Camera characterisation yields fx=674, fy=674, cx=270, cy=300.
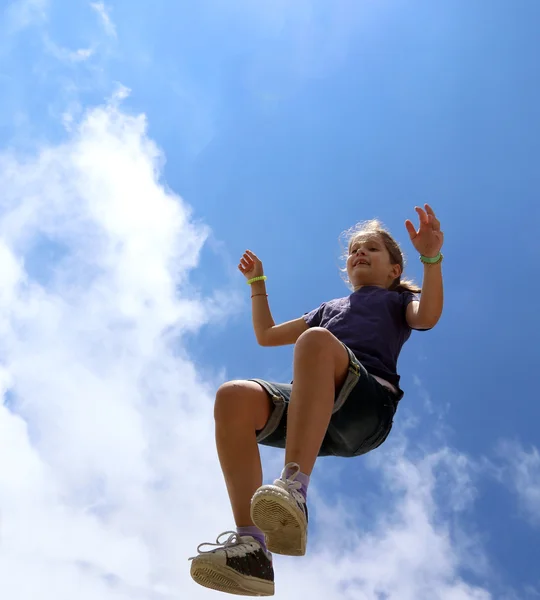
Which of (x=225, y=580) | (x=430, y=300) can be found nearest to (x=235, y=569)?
(x=225, y=580)

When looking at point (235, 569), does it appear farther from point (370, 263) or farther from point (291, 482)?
point (370, 263)

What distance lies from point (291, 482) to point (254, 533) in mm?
657

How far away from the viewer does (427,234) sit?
178 inches

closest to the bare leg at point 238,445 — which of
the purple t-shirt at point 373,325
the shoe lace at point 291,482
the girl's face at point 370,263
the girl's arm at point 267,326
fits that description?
the shoe lace at point 291,482

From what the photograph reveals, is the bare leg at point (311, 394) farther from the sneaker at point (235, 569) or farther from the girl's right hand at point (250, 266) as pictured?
the girl's right hand at point (250, 266)

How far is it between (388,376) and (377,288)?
85cm

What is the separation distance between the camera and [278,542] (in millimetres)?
3398

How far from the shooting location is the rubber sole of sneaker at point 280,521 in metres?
3.26

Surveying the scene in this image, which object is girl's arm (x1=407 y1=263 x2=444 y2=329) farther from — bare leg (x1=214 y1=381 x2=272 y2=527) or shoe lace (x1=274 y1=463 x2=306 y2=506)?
shoe lace (x1=274 y1=463 x2=306 y2=506)

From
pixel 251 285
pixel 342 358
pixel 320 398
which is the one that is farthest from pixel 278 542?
pixel 251 285

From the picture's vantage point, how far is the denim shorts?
395 cm

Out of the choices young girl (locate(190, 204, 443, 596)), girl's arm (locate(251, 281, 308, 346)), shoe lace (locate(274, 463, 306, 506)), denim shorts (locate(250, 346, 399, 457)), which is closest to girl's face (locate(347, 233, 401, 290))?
young girl (locate(190, 204, 443, 596))

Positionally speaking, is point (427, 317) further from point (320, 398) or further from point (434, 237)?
point (320, 398)

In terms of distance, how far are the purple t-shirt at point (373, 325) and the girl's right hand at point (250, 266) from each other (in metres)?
0.90
